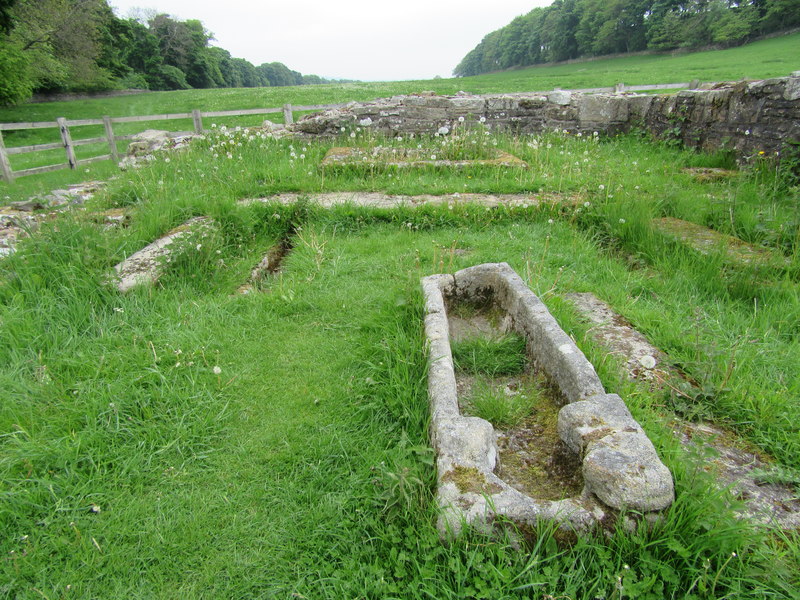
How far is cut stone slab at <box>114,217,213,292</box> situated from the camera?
12.2 ft

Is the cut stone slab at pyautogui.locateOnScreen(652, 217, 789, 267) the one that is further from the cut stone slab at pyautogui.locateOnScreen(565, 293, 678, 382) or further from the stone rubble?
the stone rubble

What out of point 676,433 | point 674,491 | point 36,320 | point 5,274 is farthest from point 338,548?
point 5,274

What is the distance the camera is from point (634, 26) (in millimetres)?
54000

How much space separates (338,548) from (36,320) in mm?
2955

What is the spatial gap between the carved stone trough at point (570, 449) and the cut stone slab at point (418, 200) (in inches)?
134

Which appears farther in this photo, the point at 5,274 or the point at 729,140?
the point at 729,140

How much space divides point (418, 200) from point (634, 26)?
64.8 m

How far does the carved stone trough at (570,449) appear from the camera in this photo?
1640 mm

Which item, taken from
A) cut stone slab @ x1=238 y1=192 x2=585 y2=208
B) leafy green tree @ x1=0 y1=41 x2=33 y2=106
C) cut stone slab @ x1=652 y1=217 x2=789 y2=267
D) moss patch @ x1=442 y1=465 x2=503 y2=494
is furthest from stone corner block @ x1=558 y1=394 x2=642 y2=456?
leafy green tree @ x1=0 y1=41 x2=33 y2=106

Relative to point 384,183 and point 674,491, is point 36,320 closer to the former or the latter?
point 674,491

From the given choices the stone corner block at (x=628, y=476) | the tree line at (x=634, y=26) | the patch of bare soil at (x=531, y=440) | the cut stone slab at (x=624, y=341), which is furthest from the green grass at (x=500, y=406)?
the tree line at (x=634, y=26)

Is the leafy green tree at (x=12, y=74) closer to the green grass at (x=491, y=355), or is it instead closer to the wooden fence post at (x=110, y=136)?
the wooden fence post at (x=110, y=136)

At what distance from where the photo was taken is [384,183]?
6660 millimetres

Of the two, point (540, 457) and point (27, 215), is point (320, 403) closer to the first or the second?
point (540, 457)
